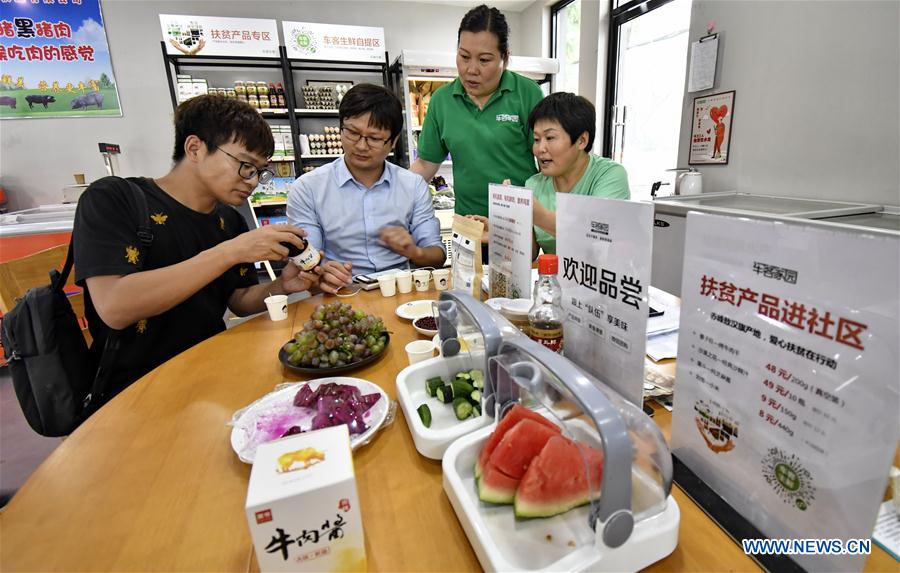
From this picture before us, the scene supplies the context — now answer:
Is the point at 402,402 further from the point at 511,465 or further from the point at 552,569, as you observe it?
the point at 552,569

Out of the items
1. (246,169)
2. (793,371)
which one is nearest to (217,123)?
(246,169)

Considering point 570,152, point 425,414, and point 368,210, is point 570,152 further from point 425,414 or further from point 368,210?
point 425,414

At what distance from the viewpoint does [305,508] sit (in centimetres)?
46

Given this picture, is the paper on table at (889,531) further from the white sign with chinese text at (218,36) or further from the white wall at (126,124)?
the white wall at (126,124)

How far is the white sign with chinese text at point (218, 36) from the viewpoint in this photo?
13.7 feet

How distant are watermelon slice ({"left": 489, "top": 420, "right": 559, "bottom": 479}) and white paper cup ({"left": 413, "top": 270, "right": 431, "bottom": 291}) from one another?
1.12 metres

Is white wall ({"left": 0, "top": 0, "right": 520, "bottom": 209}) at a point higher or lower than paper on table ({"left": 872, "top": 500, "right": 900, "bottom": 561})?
higher

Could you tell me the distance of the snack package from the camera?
1168mm

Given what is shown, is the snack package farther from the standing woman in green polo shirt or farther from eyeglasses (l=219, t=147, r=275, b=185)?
the standing woman in green polo shirt

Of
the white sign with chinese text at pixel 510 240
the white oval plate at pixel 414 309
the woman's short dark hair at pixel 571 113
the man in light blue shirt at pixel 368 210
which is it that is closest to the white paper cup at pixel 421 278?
the white oval plate at pixel 414 309

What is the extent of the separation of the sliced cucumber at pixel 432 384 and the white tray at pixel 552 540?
29 cm

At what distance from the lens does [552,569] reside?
1.54 ft

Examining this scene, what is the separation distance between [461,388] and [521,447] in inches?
10.3

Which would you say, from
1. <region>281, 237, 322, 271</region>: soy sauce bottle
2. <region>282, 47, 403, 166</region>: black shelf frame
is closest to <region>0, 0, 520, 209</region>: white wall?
<region>282, 47, 403, 166</region>: black shelf frame
